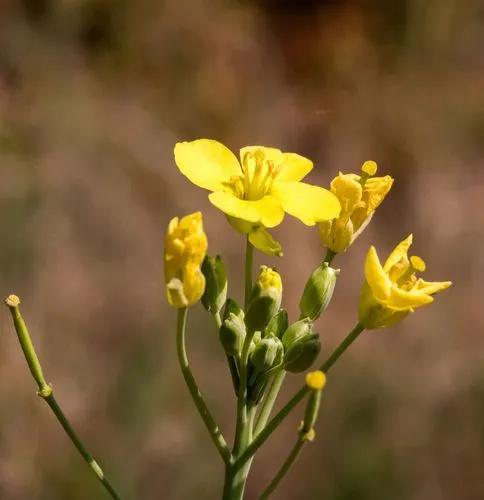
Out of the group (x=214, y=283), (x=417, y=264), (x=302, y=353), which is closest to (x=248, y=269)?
(x=214, y=283)

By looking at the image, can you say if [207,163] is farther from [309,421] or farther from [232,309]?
[309,421]

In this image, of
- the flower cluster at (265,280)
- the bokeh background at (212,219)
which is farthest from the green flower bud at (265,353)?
the bokeh background at (212,219)

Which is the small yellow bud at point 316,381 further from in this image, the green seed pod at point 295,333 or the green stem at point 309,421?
the green seed pod at point 295,333

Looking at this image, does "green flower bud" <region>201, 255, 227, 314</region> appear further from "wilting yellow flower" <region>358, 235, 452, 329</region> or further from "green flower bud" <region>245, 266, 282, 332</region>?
"wilting yellow flower" <region>358, 235, 452, 329</region>

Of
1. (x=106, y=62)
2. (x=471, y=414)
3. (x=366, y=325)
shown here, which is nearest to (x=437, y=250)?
(x=471, y=414)

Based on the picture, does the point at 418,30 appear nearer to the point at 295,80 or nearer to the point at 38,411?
the point at 295,80
